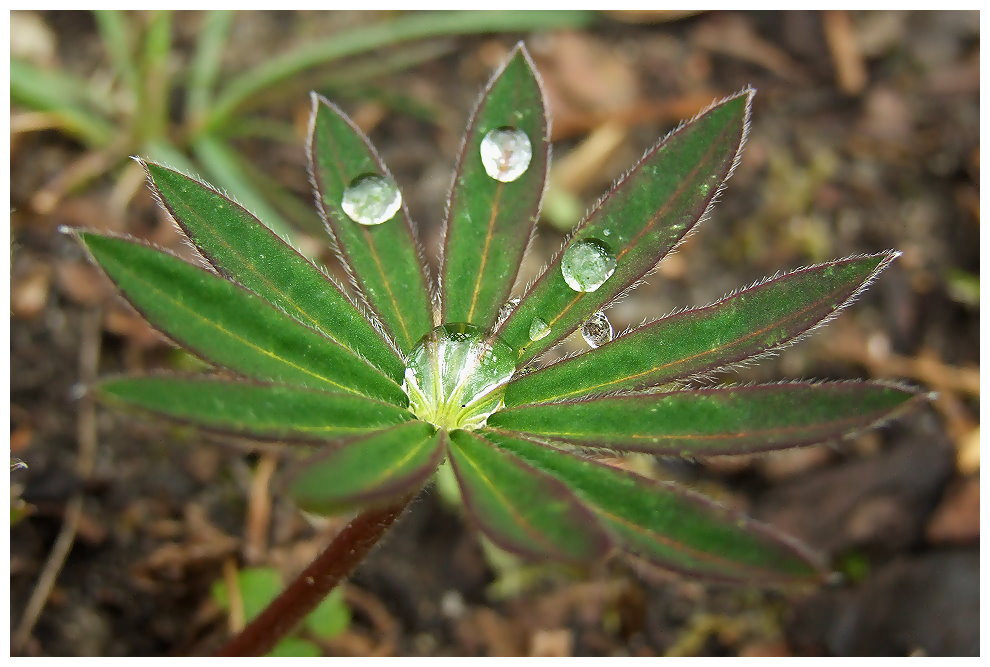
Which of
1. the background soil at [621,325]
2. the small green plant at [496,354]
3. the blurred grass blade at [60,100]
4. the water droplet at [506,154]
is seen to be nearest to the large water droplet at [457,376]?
the small green plant at [496,354]

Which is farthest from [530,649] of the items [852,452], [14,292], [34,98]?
[34,98]

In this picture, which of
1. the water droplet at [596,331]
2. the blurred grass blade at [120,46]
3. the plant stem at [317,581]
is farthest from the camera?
the blurred grass blade at [120,46]

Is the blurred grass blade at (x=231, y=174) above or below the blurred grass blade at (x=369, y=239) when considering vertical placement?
above

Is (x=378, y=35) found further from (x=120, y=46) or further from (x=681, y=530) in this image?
(x=681, y=530)

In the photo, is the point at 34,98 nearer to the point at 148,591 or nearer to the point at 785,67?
the point at 148,591

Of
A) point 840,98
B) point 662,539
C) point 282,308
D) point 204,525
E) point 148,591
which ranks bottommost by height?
point 148,591

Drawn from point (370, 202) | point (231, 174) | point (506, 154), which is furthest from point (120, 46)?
point (506, 154)

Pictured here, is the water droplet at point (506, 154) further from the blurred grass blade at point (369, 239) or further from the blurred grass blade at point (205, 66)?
the blurred grass blade at point (205, 66)
